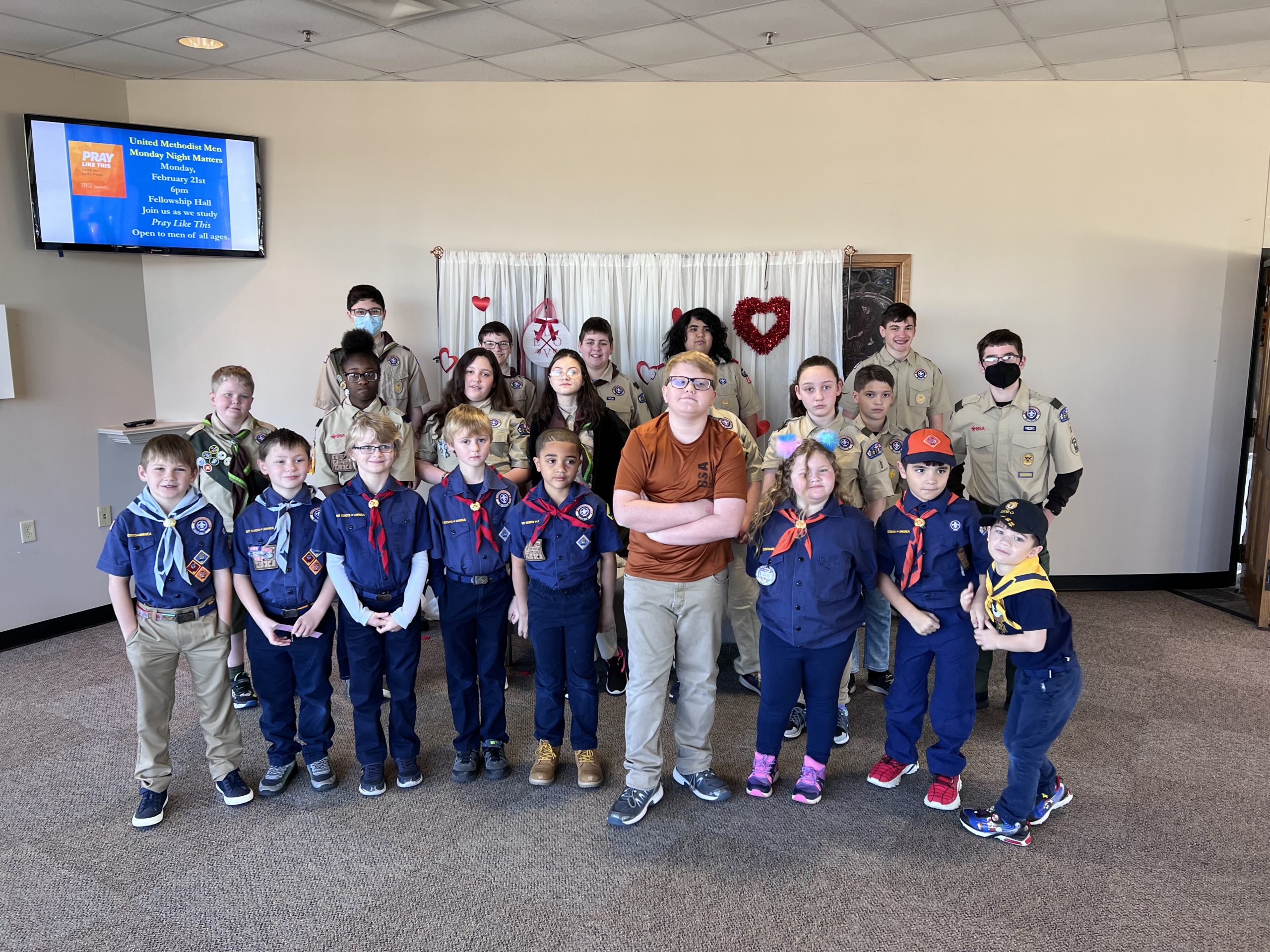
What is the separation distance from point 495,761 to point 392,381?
2359mm

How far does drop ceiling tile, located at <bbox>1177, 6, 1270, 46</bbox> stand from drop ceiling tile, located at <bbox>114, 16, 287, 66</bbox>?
180 inches

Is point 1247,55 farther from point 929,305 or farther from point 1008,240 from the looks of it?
point 929,305

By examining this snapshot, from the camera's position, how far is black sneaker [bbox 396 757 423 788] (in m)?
2.97

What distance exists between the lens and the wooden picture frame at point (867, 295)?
5.11m

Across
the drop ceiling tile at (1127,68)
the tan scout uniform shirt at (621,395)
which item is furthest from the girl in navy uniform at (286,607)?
the drop ceiling tile at (1127,68)

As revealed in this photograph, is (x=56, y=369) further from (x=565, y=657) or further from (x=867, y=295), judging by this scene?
(x=867, y=295)

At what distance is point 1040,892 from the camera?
2396 millimetres

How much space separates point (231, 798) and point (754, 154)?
4351 mm

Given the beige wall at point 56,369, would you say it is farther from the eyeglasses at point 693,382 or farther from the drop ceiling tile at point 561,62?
the eyeglasses at point 693,382

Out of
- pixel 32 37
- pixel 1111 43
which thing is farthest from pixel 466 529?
pixel 1111 43

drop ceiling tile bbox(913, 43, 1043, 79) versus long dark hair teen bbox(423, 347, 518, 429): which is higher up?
drop ceiling tile bbox(913, 43, 1043, 79)

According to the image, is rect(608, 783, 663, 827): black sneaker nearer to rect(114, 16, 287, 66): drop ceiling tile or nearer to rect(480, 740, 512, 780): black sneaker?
rect(480, 740, 512, 780): black sneaker

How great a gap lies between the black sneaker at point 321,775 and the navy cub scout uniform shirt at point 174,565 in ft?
2.32

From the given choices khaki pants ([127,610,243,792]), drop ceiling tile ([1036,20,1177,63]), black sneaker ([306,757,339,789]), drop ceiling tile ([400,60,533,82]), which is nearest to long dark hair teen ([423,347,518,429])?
khaki pants ([127,610,243,792])
